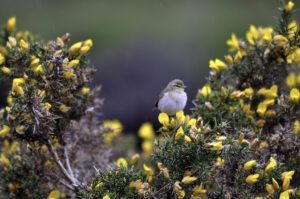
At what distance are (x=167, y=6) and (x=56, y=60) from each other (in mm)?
16740

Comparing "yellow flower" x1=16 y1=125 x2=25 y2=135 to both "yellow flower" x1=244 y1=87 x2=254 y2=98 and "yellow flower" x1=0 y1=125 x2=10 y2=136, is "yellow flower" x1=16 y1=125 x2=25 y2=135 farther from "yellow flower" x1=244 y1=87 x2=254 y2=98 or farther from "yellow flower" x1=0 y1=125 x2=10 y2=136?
"yellow flower" x1=244 y1=87 x2=254 y2=98

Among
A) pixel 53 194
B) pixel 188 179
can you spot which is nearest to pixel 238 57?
pixel 188 179

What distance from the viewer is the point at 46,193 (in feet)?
15.7

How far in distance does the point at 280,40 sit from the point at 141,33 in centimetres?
1347

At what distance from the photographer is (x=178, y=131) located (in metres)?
3.91

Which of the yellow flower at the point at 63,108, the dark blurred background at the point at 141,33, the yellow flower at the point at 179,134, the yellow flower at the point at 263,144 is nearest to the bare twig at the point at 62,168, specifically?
the yellow flower at the point at 63,108

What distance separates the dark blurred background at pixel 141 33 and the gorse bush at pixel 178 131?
666 cm

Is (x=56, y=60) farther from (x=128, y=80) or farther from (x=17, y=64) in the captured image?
(x=128, y=80)

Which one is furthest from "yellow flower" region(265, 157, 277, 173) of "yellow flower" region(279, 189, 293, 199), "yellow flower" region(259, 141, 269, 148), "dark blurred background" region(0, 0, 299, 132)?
"dark blurred background" region(0, 0, 299, 132)

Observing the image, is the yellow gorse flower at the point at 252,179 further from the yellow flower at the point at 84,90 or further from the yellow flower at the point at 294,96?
the yellow flower at the point at 84,90

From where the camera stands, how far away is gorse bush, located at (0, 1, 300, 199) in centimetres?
394

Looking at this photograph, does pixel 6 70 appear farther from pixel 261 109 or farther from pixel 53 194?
pixel 261 109

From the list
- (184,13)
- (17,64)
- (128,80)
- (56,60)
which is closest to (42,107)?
(56,60)

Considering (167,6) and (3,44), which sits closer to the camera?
(3,44)
